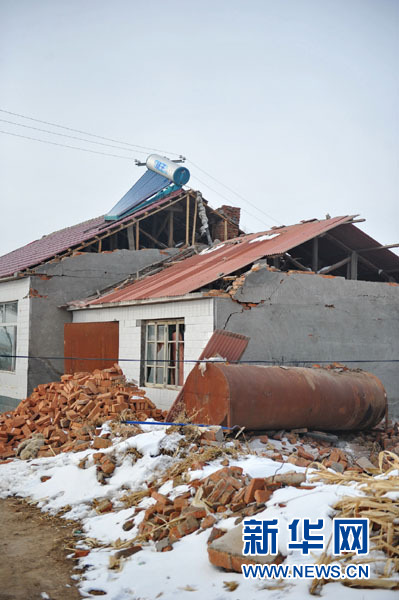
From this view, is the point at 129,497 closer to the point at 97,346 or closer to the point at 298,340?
the point at 298,340

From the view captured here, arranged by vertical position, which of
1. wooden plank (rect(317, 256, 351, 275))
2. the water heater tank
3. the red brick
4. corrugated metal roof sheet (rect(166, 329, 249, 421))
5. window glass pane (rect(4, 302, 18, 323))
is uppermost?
the water heater tank

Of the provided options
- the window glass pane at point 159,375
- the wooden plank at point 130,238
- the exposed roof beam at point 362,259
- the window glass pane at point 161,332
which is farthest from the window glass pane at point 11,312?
the exposed roof beam at point 362,259

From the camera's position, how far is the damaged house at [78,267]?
14.4m

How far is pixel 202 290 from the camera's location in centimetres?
1071

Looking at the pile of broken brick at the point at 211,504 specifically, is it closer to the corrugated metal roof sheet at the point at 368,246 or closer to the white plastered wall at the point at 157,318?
the white plastered wall at the point at 157,318

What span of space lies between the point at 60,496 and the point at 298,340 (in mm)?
5616

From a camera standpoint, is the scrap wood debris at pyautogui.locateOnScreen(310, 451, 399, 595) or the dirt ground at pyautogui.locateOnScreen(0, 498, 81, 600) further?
the dirt ground at pyautogui.locateOnScreen(0, 498, 81, 600)

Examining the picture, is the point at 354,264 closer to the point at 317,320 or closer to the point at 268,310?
the point at 317,320

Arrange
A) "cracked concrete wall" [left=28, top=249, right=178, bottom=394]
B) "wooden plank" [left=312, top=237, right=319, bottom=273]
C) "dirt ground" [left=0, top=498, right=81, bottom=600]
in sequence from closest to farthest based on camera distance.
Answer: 1. "dirt ground" [left=0, top=498, right=81, bottom=600]
2. "wooden plank" [left=312, top=237, right=319, bottom=273]
3. "cracked concrete wall" [left=28, top=249, right=178, bottom=394]

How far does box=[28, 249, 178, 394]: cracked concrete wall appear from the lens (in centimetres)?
1438

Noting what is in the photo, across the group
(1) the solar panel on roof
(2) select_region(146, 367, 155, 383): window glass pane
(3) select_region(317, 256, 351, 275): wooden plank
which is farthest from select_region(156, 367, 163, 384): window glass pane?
(1) the solar panel on roof

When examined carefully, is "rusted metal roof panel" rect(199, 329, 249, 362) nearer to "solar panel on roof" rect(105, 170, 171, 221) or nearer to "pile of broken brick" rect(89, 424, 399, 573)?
"pile of broken brick" rect(89, 424, 399, 573)

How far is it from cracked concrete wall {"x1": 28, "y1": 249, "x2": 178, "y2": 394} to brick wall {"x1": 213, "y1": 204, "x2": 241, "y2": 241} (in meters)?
4.01

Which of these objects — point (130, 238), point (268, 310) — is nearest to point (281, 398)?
point (268, 310)
